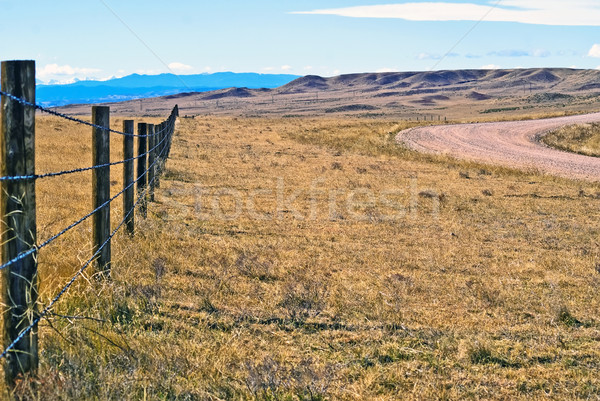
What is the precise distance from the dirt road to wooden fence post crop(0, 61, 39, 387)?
21.2 metres

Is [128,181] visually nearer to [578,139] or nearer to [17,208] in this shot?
[17,208]

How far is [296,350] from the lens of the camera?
5.06 m

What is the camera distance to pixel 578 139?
35.5 metres

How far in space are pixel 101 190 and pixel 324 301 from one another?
2746mm

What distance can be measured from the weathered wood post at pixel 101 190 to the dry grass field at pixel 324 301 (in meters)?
0.24

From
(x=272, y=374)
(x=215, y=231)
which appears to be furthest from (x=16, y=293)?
(x=215, y=231)

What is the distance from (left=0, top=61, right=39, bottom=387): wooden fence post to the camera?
3.38 metres

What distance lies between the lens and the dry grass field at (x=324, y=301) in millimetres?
4289

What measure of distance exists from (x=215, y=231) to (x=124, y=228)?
6.49 ft

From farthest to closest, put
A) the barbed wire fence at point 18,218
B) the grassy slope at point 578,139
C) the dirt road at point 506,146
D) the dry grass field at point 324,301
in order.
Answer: the grassy slope at point 578,139
the dirt road at point 506,146
the dry grass field at point 324,301
the barbed wire fence at point 18,218

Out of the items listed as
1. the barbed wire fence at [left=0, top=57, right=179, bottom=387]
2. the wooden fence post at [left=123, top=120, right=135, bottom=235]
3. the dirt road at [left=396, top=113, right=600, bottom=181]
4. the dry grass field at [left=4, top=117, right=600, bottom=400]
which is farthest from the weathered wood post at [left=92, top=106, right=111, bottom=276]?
the dirt road at [left=396, top=113, right=600, bottom=181]

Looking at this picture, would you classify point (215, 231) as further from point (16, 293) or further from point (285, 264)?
point (16, 293)

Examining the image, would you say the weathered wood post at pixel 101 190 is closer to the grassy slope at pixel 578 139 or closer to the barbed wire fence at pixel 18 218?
the barbed wire fence at pixel 18 218

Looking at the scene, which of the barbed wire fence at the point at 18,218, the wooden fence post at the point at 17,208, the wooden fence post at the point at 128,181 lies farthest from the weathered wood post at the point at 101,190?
the wooden fence post at the point at 17,208
